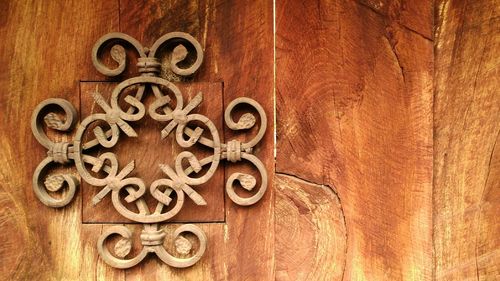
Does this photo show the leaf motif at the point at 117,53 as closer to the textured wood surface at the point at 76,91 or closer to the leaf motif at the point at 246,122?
the textured wood surface at the point at 76,91

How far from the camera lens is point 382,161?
80 cm

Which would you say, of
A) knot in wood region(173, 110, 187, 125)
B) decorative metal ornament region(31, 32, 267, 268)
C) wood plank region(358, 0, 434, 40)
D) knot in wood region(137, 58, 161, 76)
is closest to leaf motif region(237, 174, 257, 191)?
decorative metal ornament region(31, 32, 267, 268)

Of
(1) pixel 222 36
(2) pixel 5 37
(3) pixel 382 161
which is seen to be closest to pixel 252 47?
(1) pixel 222 36

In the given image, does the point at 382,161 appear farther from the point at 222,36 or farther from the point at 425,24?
the point at 222,36

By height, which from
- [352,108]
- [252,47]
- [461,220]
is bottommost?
[461,220]

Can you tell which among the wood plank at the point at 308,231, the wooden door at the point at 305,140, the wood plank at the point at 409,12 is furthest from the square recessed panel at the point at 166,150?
the wood plank at the point at 409,12

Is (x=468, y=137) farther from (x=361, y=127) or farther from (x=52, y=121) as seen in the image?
(x=52, y=121)

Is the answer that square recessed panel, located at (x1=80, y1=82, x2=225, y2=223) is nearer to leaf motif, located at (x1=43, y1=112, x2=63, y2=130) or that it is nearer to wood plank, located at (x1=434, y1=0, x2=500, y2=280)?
leaf motif, located at (x1=43, y1=112, x2=63, y2=130)

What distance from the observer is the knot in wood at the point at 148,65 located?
2.55 feet

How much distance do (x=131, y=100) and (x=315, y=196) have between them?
363 mm

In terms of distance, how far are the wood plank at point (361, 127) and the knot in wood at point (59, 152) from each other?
369 mm

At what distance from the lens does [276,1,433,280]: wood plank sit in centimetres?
79

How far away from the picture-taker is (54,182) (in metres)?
0.81

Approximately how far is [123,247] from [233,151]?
0.26 m
